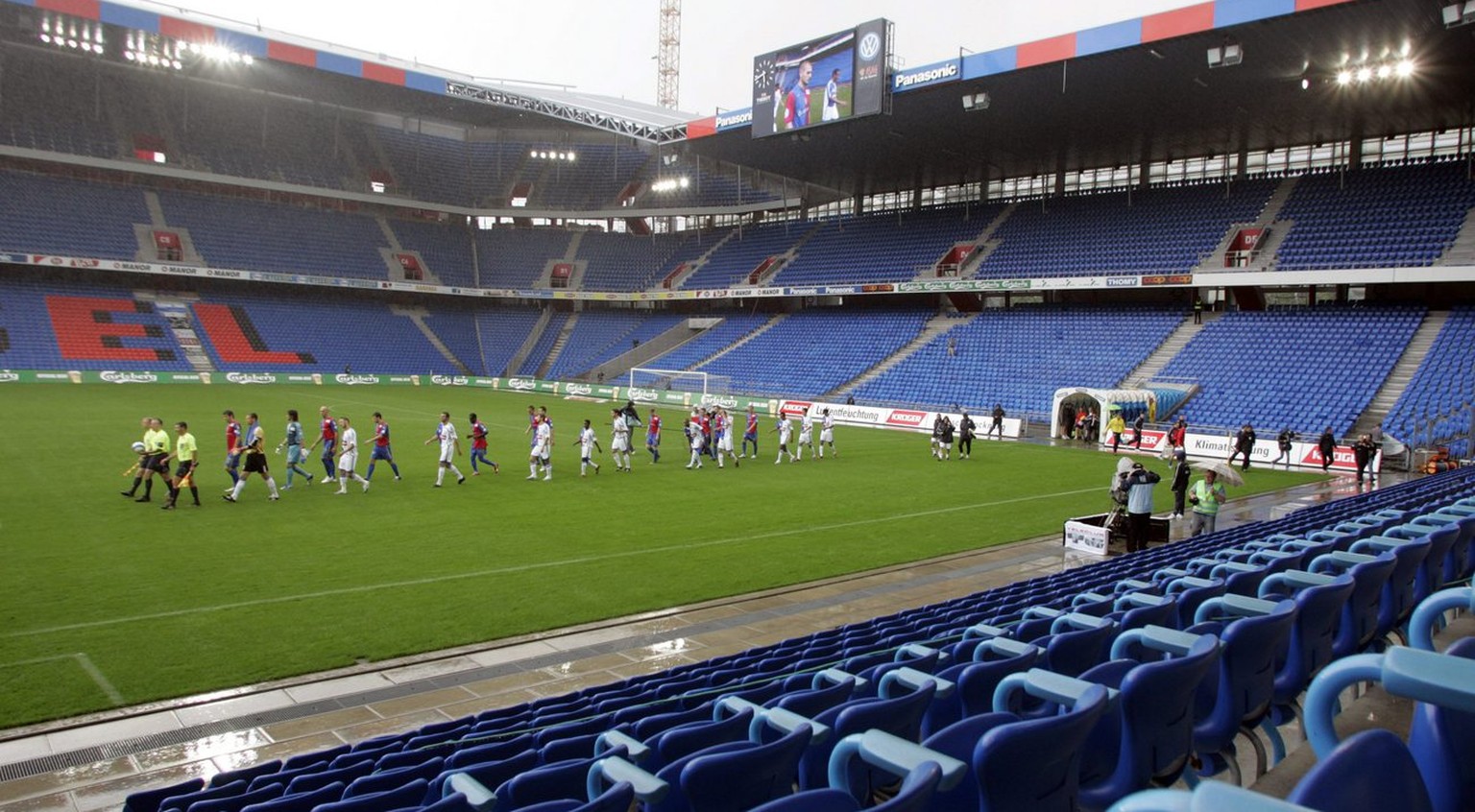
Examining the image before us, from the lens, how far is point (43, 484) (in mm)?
19375

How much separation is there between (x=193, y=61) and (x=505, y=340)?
83.7 feet

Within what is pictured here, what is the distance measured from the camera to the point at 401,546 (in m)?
15.5

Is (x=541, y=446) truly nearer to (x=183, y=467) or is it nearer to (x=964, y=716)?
(x=183, y=467)

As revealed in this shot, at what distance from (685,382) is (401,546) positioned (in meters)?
39.1

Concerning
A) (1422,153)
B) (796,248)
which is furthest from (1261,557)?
(796,248)

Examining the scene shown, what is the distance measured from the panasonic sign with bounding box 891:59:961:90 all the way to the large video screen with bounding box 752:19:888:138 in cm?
61

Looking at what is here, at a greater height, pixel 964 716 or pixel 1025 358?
pixel 1025 358

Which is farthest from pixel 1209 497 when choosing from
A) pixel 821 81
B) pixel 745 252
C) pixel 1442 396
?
pixel 745 252

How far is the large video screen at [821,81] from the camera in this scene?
3606cm

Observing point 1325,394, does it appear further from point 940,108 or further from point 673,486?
point 673,486

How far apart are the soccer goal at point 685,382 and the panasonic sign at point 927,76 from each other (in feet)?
64.3

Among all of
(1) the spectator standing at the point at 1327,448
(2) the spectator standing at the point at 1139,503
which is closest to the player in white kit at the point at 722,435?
(2) the spectator standing at the point at 1139,503

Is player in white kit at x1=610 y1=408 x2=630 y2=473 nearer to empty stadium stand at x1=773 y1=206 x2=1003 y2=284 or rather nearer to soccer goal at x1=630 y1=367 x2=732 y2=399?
soccer goal at x1=630 y1=367 x2=732 y2=399

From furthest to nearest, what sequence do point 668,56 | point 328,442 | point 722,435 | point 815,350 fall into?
point 668,56 < point 815,350 < point 722,435 < point 328,442
